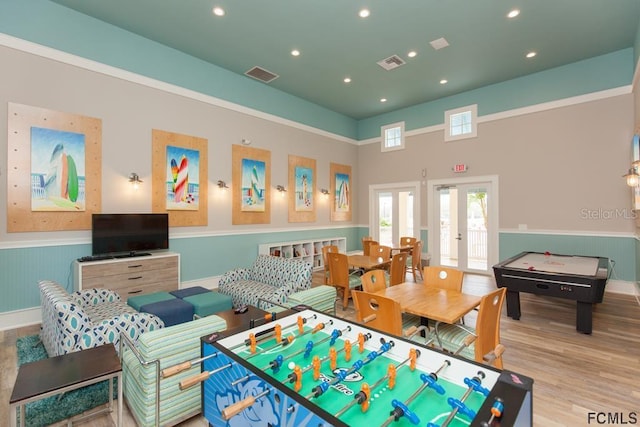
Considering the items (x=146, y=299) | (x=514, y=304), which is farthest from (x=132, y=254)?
(x=514, y=304)

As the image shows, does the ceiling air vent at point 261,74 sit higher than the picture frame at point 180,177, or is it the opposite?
the ceiling air vent at point 261,74

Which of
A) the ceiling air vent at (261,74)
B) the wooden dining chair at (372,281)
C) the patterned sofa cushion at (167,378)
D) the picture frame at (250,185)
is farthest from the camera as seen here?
the picture frame at (250,185)

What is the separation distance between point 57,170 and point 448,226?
7.80 m

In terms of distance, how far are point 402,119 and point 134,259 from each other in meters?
7.19

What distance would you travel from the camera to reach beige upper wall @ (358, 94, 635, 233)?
17.4 ft

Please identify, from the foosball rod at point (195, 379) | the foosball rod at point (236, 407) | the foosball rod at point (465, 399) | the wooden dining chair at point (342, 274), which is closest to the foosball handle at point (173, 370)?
the foosball rod at point (195, 379)

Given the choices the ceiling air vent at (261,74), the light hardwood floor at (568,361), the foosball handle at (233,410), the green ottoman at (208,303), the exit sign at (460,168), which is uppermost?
the ceiling air vent at (261,74)

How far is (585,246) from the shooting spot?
5609 mm

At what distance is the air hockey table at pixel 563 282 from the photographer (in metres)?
3.38

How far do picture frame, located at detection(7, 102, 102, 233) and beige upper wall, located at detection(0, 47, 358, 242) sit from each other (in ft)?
0.25

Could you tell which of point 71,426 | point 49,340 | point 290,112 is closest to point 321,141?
point 290,112

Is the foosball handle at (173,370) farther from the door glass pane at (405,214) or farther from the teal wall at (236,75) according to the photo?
the door glass pane at (405,214)

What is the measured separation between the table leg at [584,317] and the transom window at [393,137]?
18.2ft

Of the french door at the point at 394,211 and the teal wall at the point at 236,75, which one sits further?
the french door at the point at 394,211
